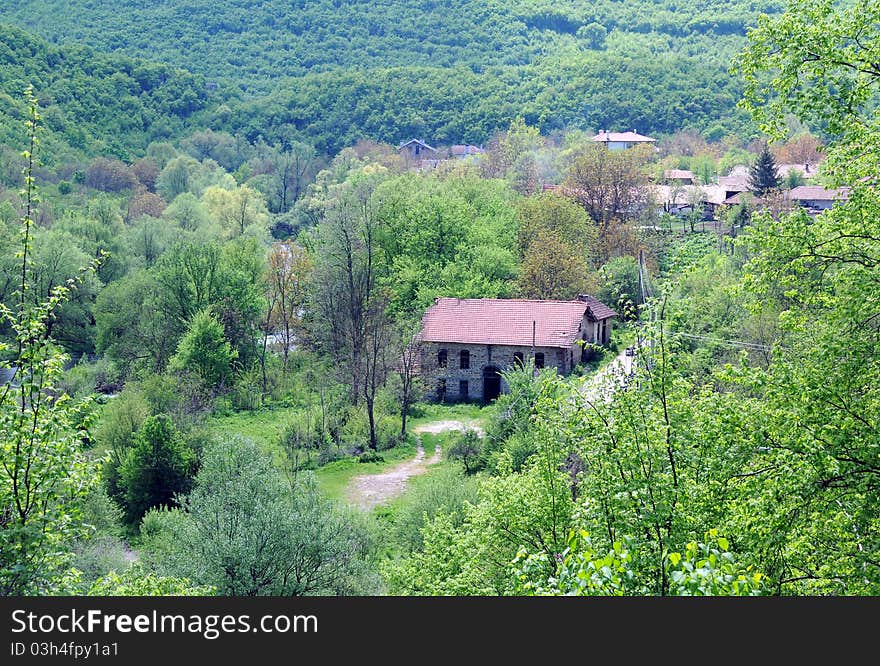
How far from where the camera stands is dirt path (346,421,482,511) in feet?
95.7

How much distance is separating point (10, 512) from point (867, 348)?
8.62 metres

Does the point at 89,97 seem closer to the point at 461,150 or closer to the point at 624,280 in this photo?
the point at 461,150

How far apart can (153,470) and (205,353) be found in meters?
13.5

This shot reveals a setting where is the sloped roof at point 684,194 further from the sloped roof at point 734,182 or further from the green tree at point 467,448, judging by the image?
the green tree at point 467,448

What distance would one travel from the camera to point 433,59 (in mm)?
152250

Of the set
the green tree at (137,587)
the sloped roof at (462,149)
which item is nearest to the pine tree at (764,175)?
the green tree at (137,587)

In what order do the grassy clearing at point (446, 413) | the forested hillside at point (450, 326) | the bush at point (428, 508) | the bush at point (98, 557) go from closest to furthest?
the forested hillside at point (450, 326) < the bush at point (98, 557) < the bush at point (428, 508) < the grassy clearing at point (446, 413)

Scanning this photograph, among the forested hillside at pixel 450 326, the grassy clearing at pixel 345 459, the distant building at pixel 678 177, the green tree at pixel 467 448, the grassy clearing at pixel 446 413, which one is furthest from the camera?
→ the distant building at pixel 678 177

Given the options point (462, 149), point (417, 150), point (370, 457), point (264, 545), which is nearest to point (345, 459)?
point (370, 457)

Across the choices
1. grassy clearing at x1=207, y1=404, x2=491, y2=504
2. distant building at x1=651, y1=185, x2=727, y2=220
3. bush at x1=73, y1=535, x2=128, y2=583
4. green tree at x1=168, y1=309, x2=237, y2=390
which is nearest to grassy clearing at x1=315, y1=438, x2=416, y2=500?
grassy clearing at x1=207, y1=404, x2=491, y2=504

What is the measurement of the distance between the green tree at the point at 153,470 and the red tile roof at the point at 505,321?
15103 mm

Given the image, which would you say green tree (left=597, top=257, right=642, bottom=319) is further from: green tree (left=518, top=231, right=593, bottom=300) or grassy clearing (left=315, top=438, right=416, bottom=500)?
grassy clearing (left=315, top=438, right=416, bottom=500)

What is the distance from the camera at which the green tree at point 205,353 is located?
40406mm

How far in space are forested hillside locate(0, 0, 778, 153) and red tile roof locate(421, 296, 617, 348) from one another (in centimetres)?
7169
